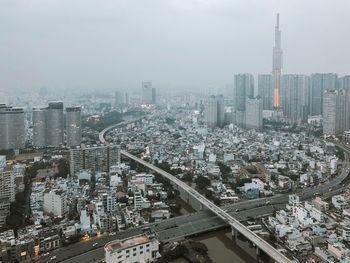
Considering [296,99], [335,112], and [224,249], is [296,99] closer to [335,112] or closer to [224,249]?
[335,112]

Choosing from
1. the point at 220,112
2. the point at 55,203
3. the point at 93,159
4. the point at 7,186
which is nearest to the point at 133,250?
the point at 55,203

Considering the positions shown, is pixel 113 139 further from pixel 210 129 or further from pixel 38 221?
pixel 38 221

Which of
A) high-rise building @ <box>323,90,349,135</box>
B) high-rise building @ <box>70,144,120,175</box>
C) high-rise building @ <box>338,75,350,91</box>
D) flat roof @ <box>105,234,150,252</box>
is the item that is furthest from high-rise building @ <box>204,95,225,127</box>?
flat roof @ <box>105,234,150,252</box>

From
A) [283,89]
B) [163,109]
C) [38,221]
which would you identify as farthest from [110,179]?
[163,109]

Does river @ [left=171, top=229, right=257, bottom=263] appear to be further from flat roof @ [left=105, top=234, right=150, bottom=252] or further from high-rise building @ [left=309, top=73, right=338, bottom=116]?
high-rise building @ [left=309, top=73, right=338, bottom=116]

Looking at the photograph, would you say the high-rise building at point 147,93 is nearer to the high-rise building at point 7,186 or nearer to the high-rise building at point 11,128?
the high-rise building at point 11,128

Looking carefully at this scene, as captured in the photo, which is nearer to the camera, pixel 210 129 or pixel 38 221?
pixel 38 221
